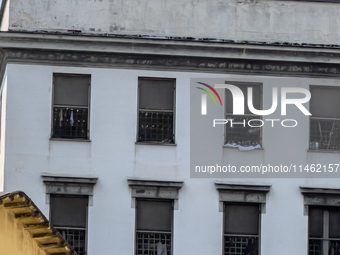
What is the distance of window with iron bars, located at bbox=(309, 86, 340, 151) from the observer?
21062 mm

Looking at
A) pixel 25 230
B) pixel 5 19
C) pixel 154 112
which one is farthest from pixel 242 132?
pixel 25 230

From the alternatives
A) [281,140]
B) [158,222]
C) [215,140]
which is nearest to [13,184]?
[158,222]

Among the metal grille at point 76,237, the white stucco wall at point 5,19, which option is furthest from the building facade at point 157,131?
the white stucco wall at point 5,19

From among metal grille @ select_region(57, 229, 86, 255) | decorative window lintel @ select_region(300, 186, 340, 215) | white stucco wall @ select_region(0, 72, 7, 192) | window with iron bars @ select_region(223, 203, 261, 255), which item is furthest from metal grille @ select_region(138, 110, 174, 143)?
decorative window lintel @ select_region(300, 186, 340, 215)

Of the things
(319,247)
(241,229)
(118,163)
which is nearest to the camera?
(118,163)

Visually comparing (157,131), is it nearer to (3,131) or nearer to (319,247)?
(3,131)

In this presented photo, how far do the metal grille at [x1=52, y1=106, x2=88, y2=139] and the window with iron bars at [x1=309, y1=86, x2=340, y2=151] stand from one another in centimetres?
565

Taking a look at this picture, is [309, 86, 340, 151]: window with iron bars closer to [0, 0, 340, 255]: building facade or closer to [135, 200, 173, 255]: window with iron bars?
[0, 0, 340, 255]: building facade

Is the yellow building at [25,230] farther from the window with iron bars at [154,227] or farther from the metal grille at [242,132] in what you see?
the metal grille at [242,132]

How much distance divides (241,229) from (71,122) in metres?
4.90

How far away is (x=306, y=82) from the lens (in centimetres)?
2114

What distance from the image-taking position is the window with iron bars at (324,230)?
2067 centimetres

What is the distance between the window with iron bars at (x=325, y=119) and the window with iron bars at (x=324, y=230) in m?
1.57

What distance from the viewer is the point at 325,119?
69.3 ft
